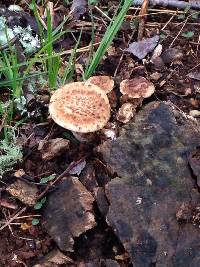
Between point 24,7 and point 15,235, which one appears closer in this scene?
point 15,235

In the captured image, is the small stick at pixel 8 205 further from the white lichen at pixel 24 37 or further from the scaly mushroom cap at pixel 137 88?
the white lichen at pixel 24 37

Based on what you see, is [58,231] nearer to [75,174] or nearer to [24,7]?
[75,174]

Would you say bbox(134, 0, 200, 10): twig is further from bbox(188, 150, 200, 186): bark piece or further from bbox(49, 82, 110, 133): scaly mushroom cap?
bbox(188, 150, 200, 186): bark piece

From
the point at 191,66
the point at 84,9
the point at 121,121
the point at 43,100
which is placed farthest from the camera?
the point at 84,9

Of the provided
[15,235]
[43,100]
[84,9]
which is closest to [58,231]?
[15,235]

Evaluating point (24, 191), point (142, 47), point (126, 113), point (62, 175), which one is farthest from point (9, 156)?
point (142, 47)

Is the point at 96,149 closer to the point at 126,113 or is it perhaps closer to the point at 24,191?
the point at 126,113
